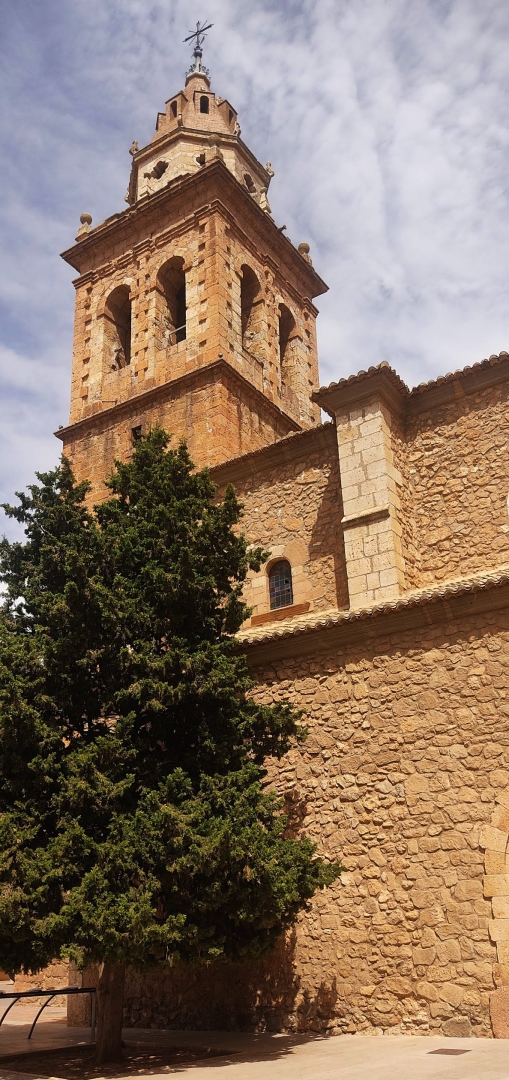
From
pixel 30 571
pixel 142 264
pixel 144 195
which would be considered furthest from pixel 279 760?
pixel 144 195

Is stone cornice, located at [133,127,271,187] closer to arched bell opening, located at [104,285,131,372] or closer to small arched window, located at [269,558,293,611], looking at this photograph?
arched bell opening, located at [104,285,131,372]

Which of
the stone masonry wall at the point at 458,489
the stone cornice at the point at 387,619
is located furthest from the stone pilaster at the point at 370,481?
the stone cornice at the point at 387,619

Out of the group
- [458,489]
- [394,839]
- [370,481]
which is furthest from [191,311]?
[394,839]

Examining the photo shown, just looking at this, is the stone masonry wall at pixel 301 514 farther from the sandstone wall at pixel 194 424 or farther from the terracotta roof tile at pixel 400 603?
the sandstone wall at pixel 194 424

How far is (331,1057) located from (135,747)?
2965mm

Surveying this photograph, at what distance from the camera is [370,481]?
→ 36.7 ft

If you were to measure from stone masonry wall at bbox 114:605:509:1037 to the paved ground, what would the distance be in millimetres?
304

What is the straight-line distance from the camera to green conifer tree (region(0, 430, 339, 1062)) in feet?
22.8

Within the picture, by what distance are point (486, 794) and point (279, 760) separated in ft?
7.54

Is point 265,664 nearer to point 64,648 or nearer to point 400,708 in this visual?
point 400,708

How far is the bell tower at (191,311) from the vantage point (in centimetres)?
1645

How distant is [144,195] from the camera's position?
1980cm

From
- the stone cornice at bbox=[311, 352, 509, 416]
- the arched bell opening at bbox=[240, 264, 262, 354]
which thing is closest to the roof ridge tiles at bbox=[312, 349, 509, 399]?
the stone cornice at bbox=[311, 352, 509, 416]

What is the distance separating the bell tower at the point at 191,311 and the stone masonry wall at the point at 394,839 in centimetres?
701
